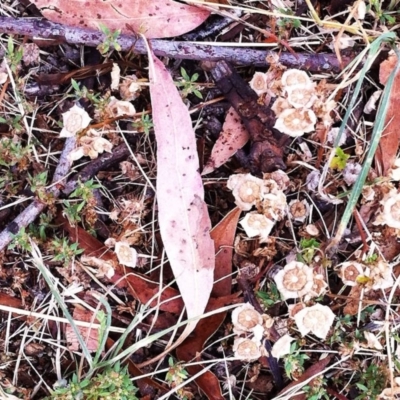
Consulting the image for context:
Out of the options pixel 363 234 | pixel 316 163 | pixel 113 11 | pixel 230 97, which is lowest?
pixel 363 234

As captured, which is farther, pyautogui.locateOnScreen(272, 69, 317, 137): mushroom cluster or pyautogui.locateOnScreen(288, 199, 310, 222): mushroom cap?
pyautogui.locateOnScreen(288, 199, 310, 222): mushroom cap

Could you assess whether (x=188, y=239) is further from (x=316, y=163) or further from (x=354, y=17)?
(x=354, y=17)

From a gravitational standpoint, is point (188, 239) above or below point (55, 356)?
above

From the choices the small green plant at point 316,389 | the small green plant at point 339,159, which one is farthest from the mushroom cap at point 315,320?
the small green plant at point 339,159

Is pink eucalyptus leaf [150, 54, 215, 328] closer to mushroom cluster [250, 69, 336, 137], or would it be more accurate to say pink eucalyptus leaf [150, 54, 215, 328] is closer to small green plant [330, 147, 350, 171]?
mushroom cluster [250, 69, 336, 137]

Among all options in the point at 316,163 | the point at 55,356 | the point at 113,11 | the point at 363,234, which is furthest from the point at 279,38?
the point at 55,356

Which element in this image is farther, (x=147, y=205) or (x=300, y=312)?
(x=147, y=205)

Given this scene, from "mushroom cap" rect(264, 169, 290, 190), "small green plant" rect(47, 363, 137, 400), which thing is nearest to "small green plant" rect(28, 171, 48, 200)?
"small green plant" rect(47, 363, 137, 400)
